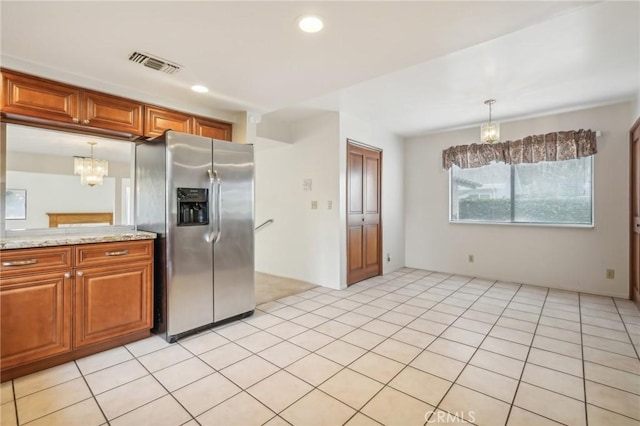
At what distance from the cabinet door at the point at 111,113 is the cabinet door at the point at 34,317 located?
4.15 ft

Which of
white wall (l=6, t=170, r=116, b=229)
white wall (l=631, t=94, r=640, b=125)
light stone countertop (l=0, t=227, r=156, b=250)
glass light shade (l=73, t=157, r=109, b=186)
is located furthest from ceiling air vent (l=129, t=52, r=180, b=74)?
white wall (l=631, t=94, r=640, b=125)

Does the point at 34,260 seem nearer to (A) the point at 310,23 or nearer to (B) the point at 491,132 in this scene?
(A) the point at 310,23

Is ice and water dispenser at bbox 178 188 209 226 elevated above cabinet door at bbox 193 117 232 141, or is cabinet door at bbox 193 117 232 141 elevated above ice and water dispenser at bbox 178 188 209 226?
cabinet door at bbox 193 117 232 141

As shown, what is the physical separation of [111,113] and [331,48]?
1960 mm

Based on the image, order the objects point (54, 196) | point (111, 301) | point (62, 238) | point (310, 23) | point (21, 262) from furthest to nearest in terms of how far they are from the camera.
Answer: point (54, 196), point (111, 301), point (62, 238), point (21, 262), point (310, 23)

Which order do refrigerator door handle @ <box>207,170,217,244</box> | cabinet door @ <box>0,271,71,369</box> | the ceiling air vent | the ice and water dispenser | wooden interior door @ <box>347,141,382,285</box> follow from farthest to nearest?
wooden interior door @ <box>347,141,382,285</box>
refrigerator door handle @ <box>207,170,217,244</box>
the ice and water dispenser
the ceiling air vent
cabinet door @ <box>0,271,71,369</box>

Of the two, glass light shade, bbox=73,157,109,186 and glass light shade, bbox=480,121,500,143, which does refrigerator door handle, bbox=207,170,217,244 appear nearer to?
glass light shade, bbox=73,157,109,186

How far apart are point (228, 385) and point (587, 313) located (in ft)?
11.9

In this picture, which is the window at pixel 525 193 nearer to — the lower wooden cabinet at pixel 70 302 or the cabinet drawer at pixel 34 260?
the lower wooden cabinet at pixel 70 302

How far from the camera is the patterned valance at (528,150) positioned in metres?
3.85

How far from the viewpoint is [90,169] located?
2.71 m

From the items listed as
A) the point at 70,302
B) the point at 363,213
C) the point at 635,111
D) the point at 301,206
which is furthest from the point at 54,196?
the point at 635,111

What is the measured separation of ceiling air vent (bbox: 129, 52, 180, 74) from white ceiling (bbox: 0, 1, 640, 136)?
7 cm

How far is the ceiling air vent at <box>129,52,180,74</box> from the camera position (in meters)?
2.15
